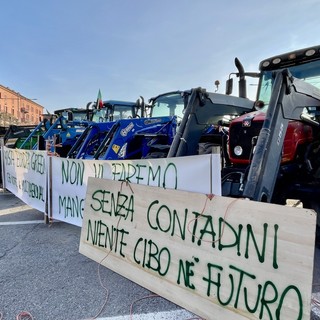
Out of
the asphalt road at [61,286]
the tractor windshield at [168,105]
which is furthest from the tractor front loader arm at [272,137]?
the tractor windshield at [168,105]

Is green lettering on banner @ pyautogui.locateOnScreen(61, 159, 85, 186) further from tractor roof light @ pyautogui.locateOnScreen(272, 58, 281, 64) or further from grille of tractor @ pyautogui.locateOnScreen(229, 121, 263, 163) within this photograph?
tractor roof light @ pyautogui.locateOnScreen(272, 58, 281, 64)

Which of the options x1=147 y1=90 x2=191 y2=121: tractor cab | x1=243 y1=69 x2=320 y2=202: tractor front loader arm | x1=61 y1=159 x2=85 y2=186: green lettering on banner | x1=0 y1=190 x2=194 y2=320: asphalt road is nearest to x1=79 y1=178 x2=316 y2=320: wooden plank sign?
x1=0 y1=190 x2=194 y2=320: asphalt road

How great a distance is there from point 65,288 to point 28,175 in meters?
3.36

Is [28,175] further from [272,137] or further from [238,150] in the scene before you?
[272,137]

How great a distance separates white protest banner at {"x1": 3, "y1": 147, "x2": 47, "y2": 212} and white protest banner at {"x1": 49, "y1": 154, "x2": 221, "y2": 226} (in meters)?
0.34

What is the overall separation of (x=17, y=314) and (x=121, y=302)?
2.94 feet

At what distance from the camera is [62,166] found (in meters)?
4.64

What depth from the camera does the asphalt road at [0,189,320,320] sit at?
2.43 meters

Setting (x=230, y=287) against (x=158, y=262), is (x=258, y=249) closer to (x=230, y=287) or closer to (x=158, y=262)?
(x=230, y=287)

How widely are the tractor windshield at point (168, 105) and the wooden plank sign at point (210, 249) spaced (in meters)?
4.32

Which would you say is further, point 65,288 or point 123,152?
point 123,152

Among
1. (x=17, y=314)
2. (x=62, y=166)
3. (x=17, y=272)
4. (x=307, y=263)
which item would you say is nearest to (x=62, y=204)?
(x=62, y=166)

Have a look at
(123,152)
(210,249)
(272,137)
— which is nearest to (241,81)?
(272,137)

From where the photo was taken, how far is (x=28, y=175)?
18.2 feet
